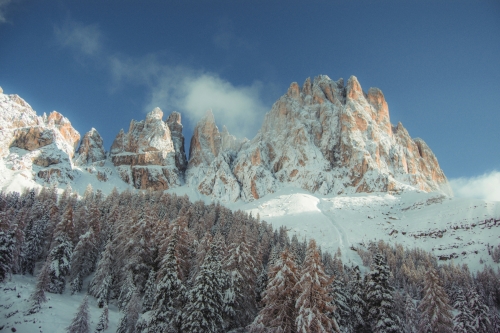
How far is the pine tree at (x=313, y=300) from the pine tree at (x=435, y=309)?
12700 mm

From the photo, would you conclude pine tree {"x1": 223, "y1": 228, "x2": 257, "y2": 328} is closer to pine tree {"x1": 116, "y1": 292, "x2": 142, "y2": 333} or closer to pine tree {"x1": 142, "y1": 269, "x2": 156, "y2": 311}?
pine tree {"x1": 116, "y1": 292, "x2": 142, "y2": 333}

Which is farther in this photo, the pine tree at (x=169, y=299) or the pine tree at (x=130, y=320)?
the pine tree at (x=169, y=299)

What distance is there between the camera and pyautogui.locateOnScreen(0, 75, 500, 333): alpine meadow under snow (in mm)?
24453

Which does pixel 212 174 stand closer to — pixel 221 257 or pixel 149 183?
pixel 149 183

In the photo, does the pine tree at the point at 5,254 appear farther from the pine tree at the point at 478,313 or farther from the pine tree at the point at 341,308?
the pine tree at the point at 478,313

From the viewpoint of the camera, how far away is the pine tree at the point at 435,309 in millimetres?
24406

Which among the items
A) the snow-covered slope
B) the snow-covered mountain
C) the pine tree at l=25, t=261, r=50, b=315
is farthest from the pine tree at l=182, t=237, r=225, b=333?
the snow-covered mountain

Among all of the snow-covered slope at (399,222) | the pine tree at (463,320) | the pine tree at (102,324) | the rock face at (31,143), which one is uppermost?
the rock face at (31,143)

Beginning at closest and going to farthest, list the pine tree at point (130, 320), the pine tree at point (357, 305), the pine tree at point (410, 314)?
the pine tree at point (130, 320) → the pine tree at point (357, 305) → the pine tree at point (410, 314)

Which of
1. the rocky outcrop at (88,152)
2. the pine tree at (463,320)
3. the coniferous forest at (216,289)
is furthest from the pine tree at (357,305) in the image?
the rocky outcrop at (88,152)

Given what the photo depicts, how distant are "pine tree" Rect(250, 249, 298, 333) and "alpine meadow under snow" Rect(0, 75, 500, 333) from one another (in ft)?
0.32

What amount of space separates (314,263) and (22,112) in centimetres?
20838

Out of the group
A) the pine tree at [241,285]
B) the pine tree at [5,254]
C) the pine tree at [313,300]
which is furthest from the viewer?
the pine tree at [5,254]

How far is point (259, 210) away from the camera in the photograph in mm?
134000
